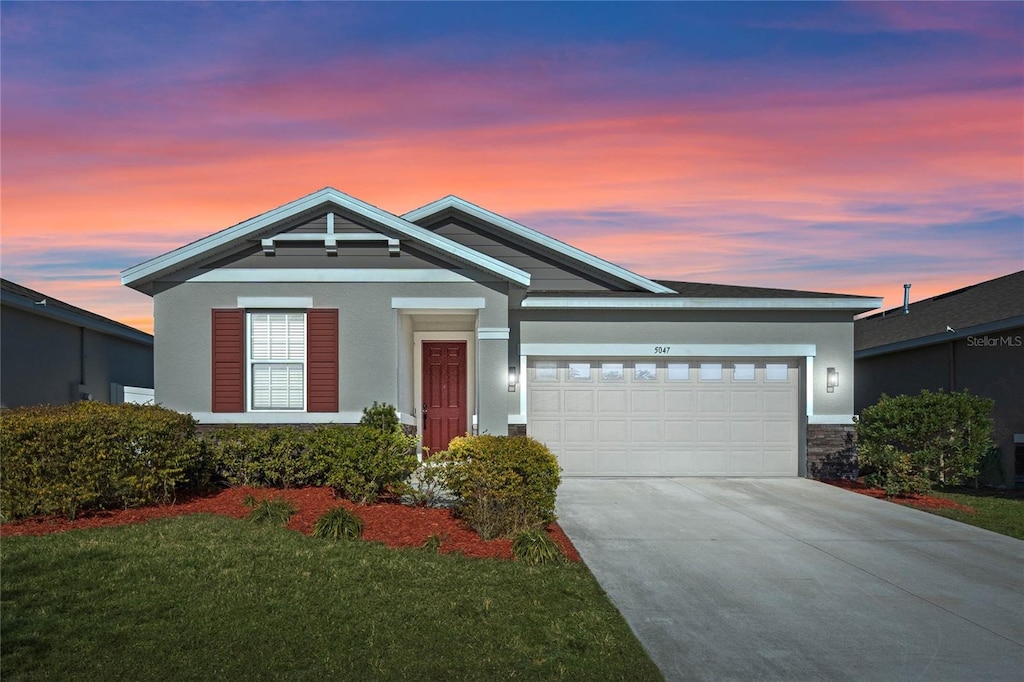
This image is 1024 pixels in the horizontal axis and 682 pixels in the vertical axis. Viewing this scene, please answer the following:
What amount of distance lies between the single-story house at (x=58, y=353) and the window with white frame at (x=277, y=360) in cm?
439

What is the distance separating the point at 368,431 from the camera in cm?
1073

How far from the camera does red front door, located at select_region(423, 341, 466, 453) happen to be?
15922 mm

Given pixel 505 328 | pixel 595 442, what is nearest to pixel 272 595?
pixel 505 328

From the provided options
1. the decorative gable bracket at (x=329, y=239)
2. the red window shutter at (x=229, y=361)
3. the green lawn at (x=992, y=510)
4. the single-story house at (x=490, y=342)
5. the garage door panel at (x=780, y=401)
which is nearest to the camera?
the green lawn at (x=992, y=510)

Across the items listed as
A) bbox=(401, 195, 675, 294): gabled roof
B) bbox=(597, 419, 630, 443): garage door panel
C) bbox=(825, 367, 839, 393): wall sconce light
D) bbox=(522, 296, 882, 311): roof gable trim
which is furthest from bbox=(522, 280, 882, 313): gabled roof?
bbox=(597, 419, 630, 443): garage door panel

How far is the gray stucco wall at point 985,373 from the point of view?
50.3ft

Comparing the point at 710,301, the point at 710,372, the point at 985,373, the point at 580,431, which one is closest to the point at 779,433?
the point at 710,372

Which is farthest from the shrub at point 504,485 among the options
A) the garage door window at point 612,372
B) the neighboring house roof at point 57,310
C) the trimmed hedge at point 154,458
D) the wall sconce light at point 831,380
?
the neighboring house roof at point 57,310

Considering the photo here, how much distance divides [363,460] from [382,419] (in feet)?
5.36

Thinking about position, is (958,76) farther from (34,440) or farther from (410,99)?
(34,440)

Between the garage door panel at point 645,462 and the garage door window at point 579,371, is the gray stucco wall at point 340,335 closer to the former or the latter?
the garage door window at point 579,371

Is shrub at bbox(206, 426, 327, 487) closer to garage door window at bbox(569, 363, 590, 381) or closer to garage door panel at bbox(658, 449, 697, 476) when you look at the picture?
garage door window at bbox(569, 363, 590, 381)

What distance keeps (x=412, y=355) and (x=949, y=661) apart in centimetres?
1143

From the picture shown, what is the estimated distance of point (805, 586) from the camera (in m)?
7.61
